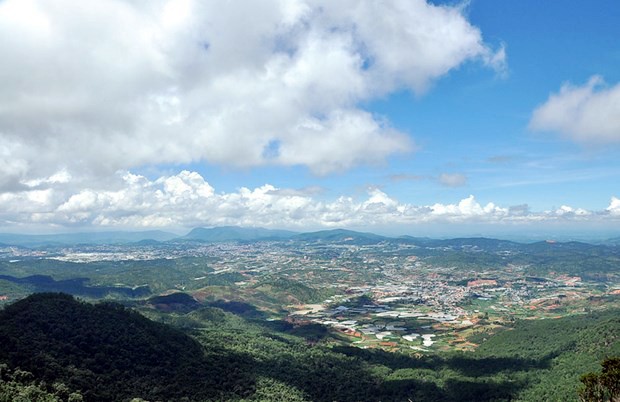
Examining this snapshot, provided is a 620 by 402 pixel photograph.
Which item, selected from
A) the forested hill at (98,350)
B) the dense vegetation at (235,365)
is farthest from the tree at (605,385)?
the forested hill at (98,350)

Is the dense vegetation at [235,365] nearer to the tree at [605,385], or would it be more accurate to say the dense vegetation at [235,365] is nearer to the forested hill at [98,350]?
the forested hill at [98,350]

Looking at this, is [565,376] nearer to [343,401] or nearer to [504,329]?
→ [343,401]

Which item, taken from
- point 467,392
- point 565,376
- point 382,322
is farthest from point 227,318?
point 565,376

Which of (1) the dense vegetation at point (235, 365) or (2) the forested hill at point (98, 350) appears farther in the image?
(1) the dense vegetation at point (235, 365)

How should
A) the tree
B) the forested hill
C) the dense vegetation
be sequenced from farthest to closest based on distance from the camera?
1. the dense vegetation
2. the forested hill
3. the tree

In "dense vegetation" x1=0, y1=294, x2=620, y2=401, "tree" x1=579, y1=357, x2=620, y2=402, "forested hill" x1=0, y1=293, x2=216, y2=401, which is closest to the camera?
"tree" x1=579, y1=357, x2=620, y2=402

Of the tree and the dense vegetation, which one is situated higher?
the tree

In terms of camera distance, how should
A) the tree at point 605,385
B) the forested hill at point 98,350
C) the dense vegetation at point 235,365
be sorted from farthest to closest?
the dense vegetation at point 235,365 < the forested hill at point 98,350 < the tree at point 605,385

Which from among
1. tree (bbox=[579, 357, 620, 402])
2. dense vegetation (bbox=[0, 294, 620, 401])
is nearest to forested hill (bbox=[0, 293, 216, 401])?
dense vegetation (bbox=[0, 294, 620, 401])

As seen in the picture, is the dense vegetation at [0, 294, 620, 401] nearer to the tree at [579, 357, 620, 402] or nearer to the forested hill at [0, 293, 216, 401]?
the forested hill at [0, 293, 216, 401]
